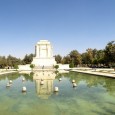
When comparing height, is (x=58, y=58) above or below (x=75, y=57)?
above

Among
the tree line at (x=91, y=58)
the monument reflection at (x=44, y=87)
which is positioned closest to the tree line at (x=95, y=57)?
the tree line at (x=91, y=58)

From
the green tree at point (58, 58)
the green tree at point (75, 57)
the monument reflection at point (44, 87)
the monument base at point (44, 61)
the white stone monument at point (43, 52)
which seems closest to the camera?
the monument reflection at point (44, 87)

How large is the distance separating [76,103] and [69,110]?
2210 millimetres

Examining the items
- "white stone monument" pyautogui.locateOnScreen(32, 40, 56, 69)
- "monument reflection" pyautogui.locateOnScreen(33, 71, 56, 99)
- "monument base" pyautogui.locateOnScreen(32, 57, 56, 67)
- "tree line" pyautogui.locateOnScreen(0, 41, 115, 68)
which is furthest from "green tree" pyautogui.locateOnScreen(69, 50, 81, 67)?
"monument reflection" pyautogui.locateOnScreen(33, 71, 56, 99)

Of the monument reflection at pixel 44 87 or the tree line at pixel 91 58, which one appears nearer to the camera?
the monument reflection at pixel 44 87

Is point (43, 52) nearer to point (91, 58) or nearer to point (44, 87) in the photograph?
point (91, 58)

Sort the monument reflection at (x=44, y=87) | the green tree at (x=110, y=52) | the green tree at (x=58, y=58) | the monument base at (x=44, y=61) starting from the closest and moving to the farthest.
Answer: the monument reflection at (x=44, y=87) → the green tree at (x=110, y=52) → the monument base at (x=44, y=61) → the green tree at (x=58, y=58)

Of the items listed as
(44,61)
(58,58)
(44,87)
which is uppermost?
(58,58)

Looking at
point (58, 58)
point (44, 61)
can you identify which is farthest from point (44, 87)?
point (58, 58)

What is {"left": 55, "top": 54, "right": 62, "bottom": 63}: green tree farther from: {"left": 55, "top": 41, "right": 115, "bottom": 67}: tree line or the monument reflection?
the monument reflection

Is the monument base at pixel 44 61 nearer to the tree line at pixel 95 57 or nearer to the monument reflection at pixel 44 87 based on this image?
the tree line at pixel 95 57

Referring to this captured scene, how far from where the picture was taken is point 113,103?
14.5 metres

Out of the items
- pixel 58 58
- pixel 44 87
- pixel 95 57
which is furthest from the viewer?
pixel 58 58

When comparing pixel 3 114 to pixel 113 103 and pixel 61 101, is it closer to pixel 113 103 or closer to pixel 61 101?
pixel 61 101
